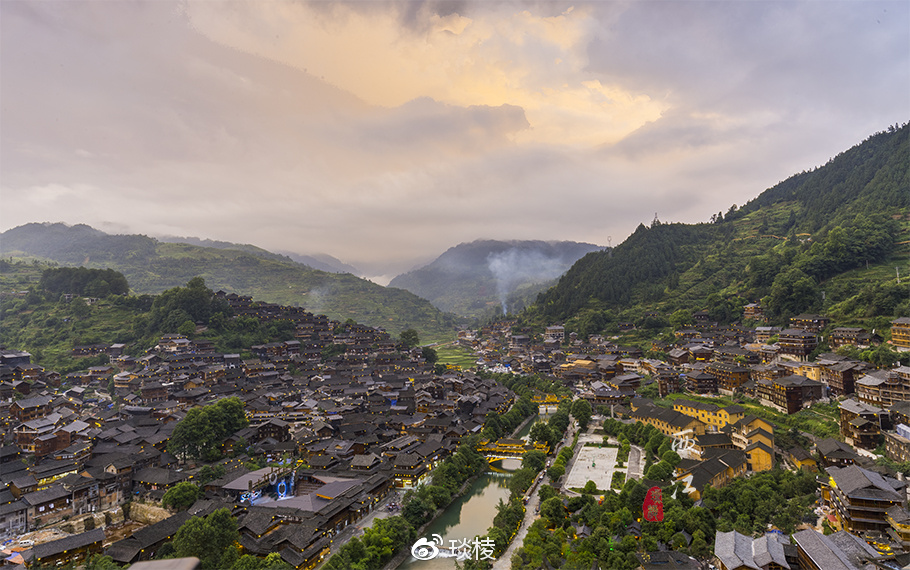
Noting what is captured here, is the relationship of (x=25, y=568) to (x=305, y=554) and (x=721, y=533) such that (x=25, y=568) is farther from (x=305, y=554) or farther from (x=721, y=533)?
(x=721, y=533)

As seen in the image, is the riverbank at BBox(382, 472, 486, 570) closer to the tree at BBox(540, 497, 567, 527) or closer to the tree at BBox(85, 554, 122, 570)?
the tree at BBox(540, 497, 567, 527)

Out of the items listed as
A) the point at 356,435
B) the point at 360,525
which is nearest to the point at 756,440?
the point at 360,525

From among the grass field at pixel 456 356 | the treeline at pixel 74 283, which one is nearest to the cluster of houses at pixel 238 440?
the grass field at pixel 456 356

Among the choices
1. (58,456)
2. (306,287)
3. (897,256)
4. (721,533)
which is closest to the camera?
(721,533)

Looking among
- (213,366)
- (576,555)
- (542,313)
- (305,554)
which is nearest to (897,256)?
(542,313)

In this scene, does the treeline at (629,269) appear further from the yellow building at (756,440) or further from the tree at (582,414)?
the yellow building at (756,440)

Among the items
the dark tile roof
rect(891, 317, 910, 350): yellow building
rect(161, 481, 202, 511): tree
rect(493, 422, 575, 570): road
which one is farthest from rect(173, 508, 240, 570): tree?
rect(891, 317, 910, 350): yellow building

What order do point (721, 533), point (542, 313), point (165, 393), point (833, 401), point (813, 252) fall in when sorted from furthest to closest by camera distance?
1. point (542, 313)
2. point (813, 252)
3. point (165, 393)
4. point (833, 401)
5. point (721, 533)

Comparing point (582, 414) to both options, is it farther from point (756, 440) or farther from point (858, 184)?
point (858, 184)
